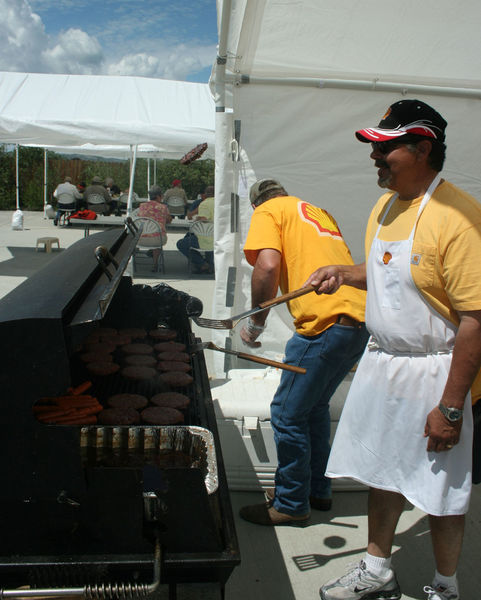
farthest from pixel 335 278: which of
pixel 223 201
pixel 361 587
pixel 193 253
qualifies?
pixel 193 253

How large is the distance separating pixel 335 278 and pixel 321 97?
2.42 m

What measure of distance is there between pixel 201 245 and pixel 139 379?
6.96 meters

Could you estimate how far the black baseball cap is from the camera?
6.34 feet

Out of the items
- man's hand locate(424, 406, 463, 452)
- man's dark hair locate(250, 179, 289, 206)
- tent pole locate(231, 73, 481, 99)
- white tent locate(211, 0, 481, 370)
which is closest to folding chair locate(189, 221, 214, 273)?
white tent locate(211, 0, 481, 370)

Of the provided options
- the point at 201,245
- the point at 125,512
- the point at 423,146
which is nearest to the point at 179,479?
the point at 125,512

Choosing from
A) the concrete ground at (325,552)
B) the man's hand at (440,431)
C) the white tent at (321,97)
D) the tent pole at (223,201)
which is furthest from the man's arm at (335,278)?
the tent pole at (223,201)

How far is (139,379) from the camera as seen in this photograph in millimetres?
2725

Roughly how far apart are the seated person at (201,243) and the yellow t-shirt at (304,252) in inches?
266

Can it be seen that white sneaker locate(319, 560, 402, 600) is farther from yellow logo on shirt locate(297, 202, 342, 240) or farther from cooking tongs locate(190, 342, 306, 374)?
yellow logo on shirt locate(297, 202, 342, 240)

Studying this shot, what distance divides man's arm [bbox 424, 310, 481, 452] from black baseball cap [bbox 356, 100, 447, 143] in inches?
26.8

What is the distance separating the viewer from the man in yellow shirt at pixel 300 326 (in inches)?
105

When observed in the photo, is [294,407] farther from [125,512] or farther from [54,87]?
[54,87]

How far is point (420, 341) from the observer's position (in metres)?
1.98

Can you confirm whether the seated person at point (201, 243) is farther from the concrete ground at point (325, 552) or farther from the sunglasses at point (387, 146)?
the sunglasses at point (387, 146)
